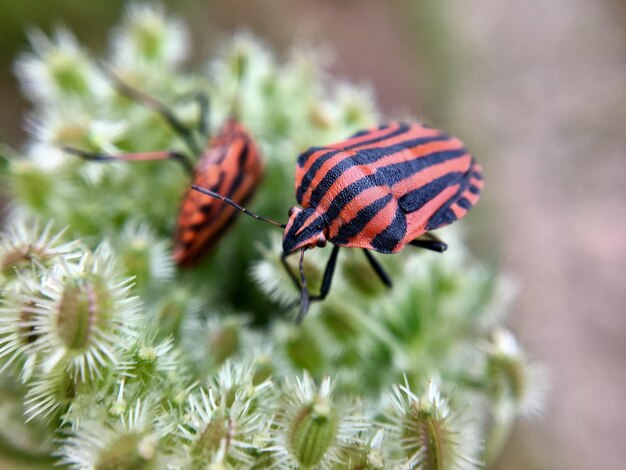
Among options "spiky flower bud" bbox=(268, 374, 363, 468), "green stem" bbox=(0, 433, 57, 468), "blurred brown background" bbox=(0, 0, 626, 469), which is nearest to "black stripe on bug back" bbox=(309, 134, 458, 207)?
"spiky flower bud" bbox=(268, 374, 363, 468)

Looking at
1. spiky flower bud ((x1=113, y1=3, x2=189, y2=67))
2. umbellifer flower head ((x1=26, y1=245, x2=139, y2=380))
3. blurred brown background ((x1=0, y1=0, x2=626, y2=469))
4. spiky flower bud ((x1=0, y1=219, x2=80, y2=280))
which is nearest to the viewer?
umbellifer flower head ((x1=26, y1=245, x2=139, y2=380))

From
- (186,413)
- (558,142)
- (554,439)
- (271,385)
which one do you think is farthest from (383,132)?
(558,142)

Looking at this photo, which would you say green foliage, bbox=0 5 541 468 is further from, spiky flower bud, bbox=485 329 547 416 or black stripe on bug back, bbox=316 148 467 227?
black stripe on bug back, bbox=316 148 467 227

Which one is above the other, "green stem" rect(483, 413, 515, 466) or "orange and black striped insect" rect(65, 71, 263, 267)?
"orange and black striped insect" rect(65, 71, 263, 267)

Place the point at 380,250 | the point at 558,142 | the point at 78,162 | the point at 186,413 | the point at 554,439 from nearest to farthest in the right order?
the point at 186,413
the point at 380,250
the point at 78,162
the point at 554,439
the point at 558,142

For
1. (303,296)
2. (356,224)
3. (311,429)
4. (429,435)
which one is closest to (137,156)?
(303,296)

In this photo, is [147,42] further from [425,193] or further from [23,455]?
[23,455]

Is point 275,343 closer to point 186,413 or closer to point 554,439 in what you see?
point 186,413

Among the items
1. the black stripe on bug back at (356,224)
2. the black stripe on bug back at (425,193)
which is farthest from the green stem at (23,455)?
the black stripe on bug back at (425,193)
